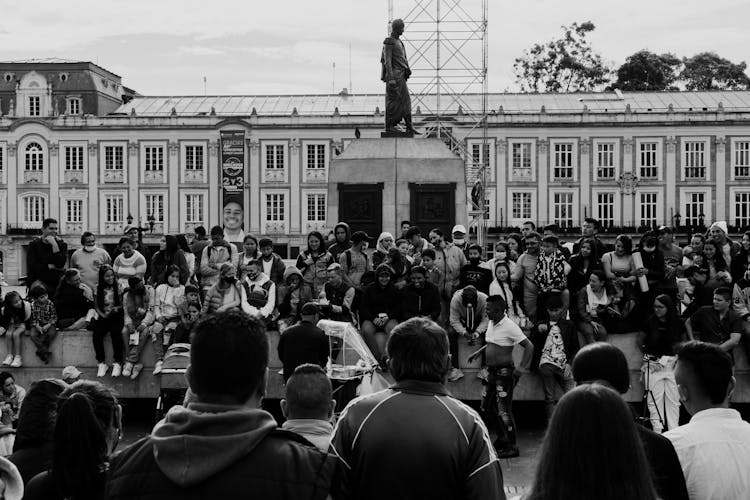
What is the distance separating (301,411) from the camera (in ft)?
15.8

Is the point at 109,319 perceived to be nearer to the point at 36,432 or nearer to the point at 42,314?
the point at 42,314

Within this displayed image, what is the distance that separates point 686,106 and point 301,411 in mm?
59241

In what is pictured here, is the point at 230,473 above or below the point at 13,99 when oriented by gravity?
below

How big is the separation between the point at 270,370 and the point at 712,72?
2605 inches

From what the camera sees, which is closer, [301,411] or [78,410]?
[78,410]

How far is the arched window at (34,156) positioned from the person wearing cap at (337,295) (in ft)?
177

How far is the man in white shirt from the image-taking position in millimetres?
3658

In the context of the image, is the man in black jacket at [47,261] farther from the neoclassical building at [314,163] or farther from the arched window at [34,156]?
the arched window at [34,156]

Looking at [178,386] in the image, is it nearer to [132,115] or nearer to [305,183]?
[305,183]

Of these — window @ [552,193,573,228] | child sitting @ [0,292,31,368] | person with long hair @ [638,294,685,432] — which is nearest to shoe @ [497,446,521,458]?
person with long hair @ [638,294,685,432]

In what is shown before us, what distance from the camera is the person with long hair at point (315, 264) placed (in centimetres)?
1155

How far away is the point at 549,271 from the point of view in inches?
425

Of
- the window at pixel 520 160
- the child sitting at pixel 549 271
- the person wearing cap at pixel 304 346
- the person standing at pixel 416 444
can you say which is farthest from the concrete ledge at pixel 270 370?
the window at pixel 520 160

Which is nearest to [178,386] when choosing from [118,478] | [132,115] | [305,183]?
[118,478]
